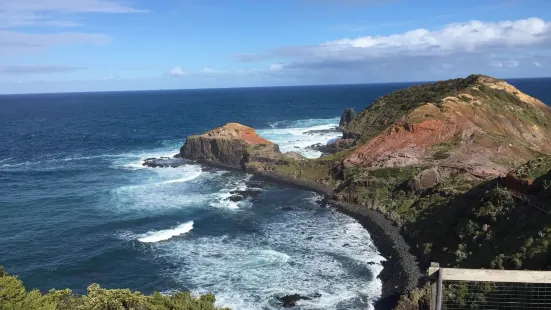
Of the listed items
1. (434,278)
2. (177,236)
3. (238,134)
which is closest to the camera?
(434,278)

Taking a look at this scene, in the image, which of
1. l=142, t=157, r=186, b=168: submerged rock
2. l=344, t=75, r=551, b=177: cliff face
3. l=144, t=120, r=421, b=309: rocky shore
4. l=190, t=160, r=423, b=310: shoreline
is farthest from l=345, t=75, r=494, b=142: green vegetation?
l=142, t=157, r=186, b=168: submerged rock

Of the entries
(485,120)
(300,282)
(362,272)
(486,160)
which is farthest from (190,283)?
(485,120)

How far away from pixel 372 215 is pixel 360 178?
360 inches

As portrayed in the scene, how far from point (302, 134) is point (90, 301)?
110321 millimetres

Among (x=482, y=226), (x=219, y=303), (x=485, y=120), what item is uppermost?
(x=485, y=120)

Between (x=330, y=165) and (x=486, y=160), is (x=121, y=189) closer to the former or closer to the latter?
(x=330, y=165)

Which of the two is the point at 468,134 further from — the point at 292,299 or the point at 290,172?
the point at 292,299

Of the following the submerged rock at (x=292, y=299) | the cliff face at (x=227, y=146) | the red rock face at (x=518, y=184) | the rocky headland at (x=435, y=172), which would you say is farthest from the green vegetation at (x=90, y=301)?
the cliff face at (x=227, y=146)

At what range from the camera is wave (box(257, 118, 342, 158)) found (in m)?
110

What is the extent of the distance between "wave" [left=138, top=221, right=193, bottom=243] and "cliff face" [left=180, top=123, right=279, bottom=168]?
34.6 m

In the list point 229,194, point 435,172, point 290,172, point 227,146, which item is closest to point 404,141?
point 435,172

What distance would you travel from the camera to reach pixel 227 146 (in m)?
96.4

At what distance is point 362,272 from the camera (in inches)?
1773

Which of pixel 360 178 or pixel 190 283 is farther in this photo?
pixel 360 178
